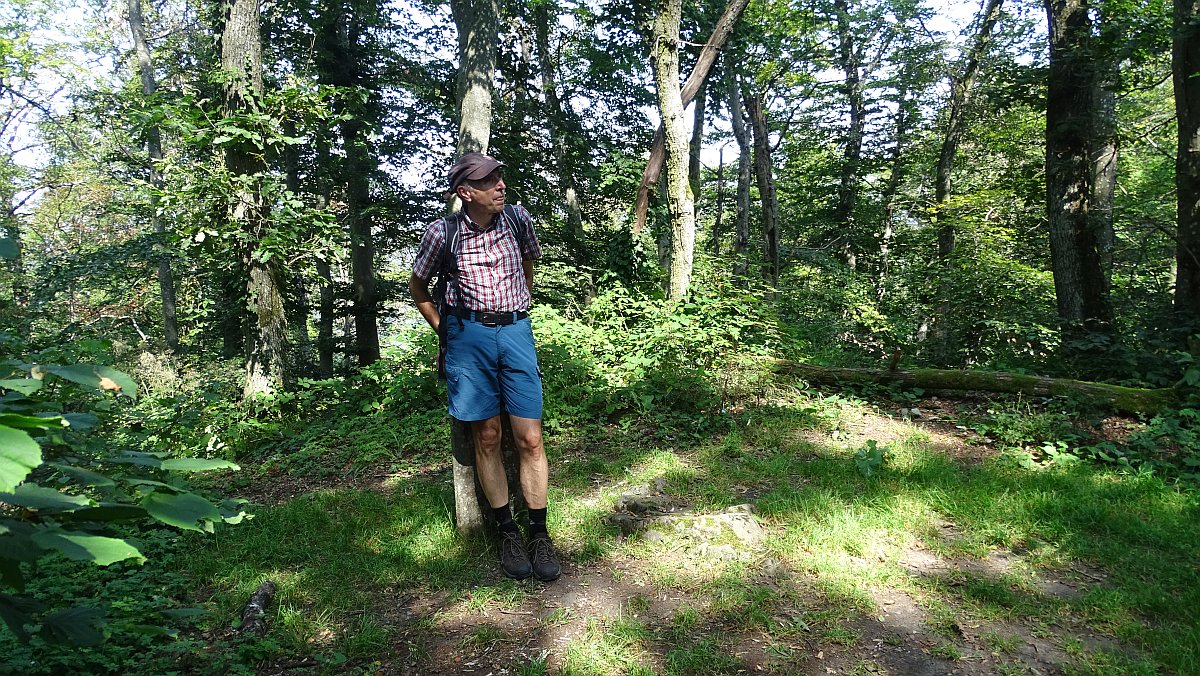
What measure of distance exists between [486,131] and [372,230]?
10367mm

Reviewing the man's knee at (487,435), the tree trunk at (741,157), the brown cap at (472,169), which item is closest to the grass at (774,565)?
the man's knee at (487,435)

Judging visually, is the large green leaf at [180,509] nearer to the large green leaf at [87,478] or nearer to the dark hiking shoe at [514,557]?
the large green leaf at [87,478]

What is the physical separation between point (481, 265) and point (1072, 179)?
7684 mm

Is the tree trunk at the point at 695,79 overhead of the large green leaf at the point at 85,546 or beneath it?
overhead

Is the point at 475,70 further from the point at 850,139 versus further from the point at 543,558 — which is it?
the point at 850,139

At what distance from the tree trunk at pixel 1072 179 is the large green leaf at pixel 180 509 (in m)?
8.43

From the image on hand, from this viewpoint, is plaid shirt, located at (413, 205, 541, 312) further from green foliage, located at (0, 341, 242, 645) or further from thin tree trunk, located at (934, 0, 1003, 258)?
thin tree trunk, located at (934, 0, 1003, 258)

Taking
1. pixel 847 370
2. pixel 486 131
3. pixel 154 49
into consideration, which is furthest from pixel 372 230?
pixel 847 370

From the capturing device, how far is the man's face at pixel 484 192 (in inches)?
123

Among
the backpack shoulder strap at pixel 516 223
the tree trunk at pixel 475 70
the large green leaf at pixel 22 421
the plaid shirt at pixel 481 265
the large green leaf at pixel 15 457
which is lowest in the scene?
the large green leaf at pixel 15 457

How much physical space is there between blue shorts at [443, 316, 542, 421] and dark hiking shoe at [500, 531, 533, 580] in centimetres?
77

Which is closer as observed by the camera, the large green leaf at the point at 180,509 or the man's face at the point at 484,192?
the large green leaf at the point at 180,509

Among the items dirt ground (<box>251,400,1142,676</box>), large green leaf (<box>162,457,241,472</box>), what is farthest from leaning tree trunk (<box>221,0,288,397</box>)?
large green leaf (<box>162,457,241,472</box>)

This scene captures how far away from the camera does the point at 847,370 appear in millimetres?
6504
